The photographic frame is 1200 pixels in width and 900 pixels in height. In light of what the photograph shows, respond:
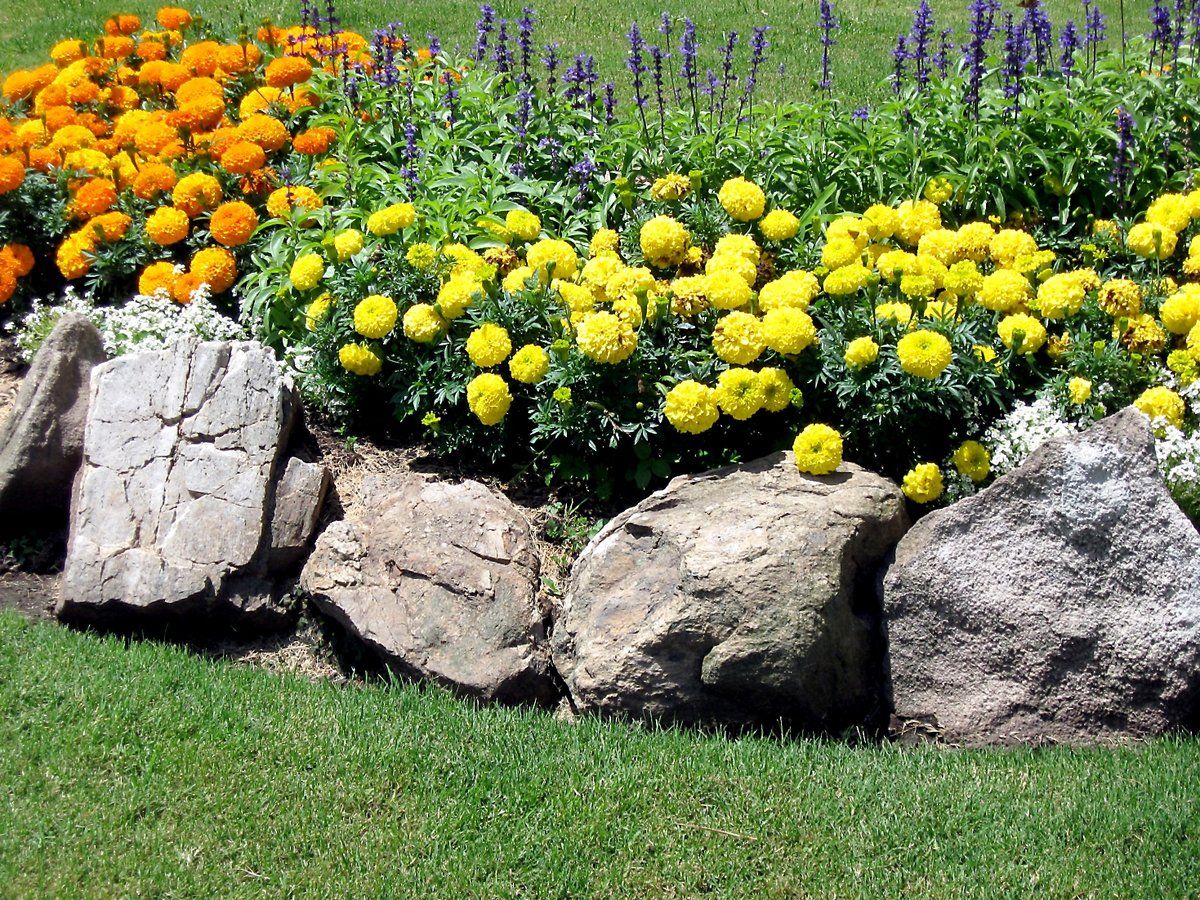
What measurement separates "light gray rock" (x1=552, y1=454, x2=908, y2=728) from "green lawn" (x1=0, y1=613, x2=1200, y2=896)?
18 cm

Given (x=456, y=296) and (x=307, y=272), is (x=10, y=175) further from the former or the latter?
(x=456, y=296)

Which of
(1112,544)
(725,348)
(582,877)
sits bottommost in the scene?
(582,877)

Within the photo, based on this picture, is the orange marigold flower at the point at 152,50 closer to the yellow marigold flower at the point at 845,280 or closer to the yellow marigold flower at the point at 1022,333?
the yellow marigold flower at the point at 845,280

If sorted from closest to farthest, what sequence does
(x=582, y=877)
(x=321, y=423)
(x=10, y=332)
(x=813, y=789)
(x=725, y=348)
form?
(x=582, y=877) → (x=813, y=789) → (x=725, y=348) → (x=321, y=423) → (x=10, y=332)

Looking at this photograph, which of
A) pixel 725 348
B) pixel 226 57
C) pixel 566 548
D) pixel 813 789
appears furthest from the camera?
pixel 226 57

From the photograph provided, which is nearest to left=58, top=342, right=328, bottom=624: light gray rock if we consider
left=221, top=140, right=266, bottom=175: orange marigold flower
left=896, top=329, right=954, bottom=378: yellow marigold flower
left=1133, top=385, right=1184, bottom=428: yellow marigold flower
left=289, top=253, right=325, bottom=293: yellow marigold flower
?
left=289, top=253, right=325, bottom=293: yellow marigold flower

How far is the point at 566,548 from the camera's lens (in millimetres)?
4672

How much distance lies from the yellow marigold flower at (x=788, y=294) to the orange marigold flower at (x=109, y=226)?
3486 mm

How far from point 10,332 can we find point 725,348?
13.3 feet

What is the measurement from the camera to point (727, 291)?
179 inches

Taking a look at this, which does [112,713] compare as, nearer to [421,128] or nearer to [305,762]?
[305,762]

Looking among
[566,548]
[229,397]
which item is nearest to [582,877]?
[566,548]

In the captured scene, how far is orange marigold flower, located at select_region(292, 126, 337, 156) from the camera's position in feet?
20.6

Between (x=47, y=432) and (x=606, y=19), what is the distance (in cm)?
735
